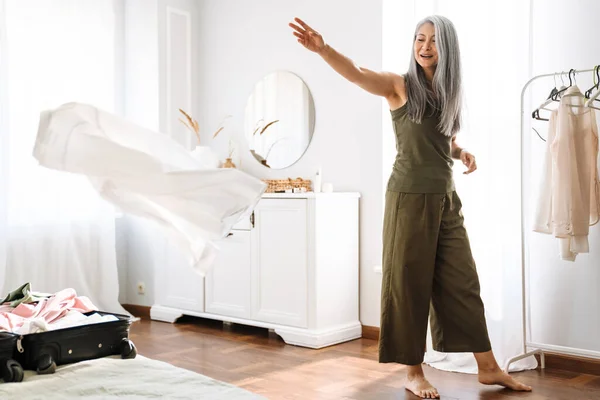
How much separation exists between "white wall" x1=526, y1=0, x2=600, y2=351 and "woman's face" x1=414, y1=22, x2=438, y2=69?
2.51 ft

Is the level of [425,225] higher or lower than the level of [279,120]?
lower

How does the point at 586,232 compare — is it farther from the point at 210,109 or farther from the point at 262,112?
the point at 210,109

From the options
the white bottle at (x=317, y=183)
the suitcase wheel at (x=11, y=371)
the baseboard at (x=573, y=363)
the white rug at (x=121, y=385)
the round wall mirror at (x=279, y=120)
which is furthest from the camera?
the round wall mirror at (x=279, y=120)

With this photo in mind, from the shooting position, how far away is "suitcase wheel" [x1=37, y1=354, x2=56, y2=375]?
2.05 metres

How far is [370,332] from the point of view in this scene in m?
4.20

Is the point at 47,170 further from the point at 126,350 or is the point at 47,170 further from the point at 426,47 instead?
the point at 426,47

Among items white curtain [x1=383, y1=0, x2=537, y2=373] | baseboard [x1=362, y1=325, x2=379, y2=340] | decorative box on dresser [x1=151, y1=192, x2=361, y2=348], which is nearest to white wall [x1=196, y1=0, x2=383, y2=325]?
baseboard [x1=362, y1=325, x2=379, y2=340]

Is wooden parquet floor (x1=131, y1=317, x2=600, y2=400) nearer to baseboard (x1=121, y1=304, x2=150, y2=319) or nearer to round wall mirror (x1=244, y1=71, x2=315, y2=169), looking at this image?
baseboard (x1=121, y1=304, x2=150, y2=319)

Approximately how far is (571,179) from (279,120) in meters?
2.22

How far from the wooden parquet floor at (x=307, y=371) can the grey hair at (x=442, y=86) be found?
46.4 inches

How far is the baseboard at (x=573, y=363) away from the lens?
336cm

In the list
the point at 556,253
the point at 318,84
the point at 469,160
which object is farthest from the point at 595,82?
the point at 318,84

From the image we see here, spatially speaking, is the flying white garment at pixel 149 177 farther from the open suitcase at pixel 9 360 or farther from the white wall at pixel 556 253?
the white wall at pixel 556 253

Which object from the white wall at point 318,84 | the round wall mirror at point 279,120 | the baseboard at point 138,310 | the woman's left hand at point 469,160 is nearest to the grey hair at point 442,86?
the woman's left hand at point 469,160
